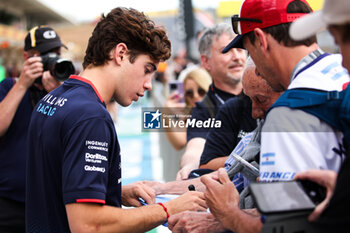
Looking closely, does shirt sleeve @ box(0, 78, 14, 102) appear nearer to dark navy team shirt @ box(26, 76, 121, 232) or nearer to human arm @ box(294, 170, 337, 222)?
dark navy team shirt @ box(26, 76, 121, 232)

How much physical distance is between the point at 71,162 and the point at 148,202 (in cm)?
70

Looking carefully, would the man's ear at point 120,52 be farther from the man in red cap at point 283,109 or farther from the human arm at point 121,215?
the human arm at point 121,215

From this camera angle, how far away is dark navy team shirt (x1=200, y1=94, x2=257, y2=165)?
8.96 feet

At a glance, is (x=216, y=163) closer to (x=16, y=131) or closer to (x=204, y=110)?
(x=204, y=110)

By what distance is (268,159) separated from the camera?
1.35 metres

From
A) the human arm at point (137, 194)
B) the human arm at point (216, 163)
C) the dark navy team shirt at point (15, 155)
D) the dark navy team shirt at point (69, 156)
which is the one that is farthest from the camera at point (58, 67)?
the human arm at point (216, 163)

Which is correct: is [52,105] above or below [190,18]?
below

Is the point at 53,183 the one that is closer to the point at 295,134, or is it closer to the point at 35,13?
the point at 295,134

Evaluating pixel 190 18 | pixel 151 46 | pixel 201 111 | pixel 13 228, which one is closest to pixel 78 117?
pixel 151 46

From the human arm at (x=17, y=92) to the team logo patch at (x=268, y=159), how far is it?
7.17 ft

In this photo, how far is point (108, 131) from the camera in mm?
1704

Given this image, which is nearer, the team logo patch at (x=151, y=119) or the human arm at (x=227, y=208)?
the human arm at (x=227, y=208)

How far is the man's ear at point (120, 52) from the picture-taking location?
6.40 ft

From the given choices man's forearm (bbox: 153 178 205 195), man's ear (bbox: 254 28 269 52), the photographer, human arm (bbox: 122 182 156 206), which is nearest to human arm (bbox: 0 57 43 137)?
the photographer
